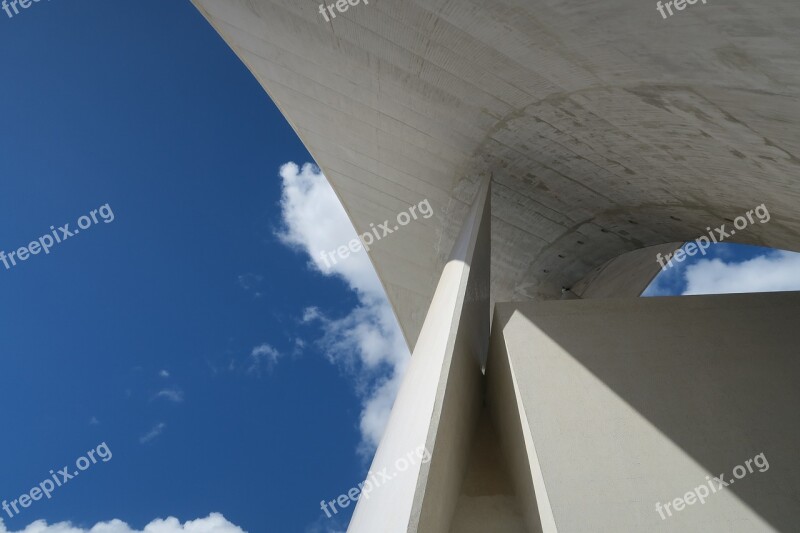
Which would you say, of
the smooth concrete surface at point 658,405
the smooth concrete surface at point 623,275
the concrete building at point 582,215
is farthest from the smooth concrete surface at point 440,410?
the smooth concrete surface at point 623,275

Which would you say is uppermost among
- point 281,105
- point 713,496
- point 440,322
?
point 281,105

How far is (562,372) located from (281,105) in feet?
18.3

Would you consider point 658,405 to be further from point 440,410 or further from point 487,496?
point 440,410

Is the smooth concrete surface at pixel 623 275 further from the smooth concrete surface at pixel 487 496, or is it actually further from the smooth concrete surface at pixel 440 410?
the smooth concrete surface at pixel 487 496

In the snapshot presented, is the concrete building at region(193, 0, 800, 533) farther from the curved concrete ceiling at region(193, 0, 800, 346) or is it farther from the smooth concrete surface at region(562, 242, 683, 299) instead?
the smooth concrete surface at region(562, 242, 683, 299)

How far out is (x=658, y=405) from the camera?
4422mm

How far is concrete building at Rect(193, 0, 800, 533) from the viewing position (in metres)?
3.60

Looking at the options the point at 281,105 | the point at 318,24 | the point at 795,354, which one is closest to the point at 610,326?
the point at 795,354

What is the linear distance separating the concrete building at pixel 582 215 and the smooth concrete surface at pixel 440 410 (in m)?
0.03

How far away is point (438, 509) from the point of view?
380cm

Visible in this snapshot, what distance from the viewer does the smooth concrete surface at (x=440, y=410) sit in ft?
11.2

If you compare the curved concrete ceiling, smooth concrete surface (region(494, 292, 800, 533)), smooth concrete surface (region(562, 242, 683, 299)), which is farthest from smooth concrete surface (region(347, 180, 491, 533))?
smooth concrete surface (region(562, 242, 683, 299))

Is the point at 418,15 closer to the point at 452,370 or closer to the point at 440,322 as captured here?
the point at 440,322

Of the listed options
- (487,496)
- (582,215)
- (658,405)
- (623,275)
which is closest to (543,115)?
(582,215)
